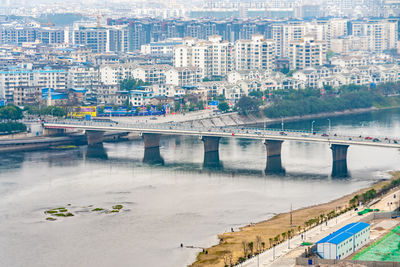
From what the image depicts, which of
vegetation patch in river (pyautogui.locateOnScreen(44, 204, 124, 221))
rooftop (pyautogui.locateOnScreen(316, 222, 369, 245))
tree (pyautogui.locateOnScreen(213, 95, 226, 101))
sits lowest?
vegetation patch in river (pyautogui.locateOnScreen(44, 204, 124, 221))

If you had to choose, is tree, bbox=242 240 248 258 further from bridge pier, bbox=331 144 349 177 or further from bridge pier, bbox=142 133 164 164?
bridge pier, bbox=142 133 164 164

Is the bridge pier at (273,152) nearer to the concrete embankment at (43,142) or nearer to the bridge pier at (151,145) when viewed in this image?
the bridge pier at (151,145)

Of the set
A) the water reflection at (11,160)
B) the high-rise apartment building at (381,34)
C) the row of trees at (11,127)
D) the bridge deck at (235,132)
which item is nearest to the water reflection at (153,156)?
the bridge deck at (235,132)

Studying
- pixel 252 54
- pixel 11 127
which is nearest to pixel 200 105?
pixel 252 54

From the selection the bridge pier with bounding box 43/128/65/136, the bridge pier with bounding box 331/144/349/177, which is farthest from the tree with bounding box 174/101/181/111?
the bridge pier with bounding box 331/144/349/177

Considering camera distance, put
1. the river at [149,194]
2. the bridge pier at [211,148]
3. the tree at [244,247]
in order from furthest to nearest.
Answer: the bridge pier at [211,148], the river at [149,194], the tree at [244,247]

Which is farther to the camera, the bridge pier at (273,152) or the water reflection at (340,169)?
the bridge pier at (273,152)

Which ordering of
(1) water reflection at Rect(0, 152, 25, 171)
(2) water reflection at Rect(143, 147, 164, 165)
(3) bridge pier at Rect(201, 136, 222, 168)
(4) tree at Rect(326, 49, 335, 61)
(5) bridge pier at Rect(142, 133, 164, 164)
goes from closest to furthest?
(1) water reflection at Rect(0, 152, 25, 171) < (2) water reflection at Rect(143, 147, 164, 165) < (3) bridge pier at Rect(201, 136, 222, 168) < (5) bridge pier at Rect(142, 133, 164, 164) < (4) tree at Rect(326, 49, 335, 61)
